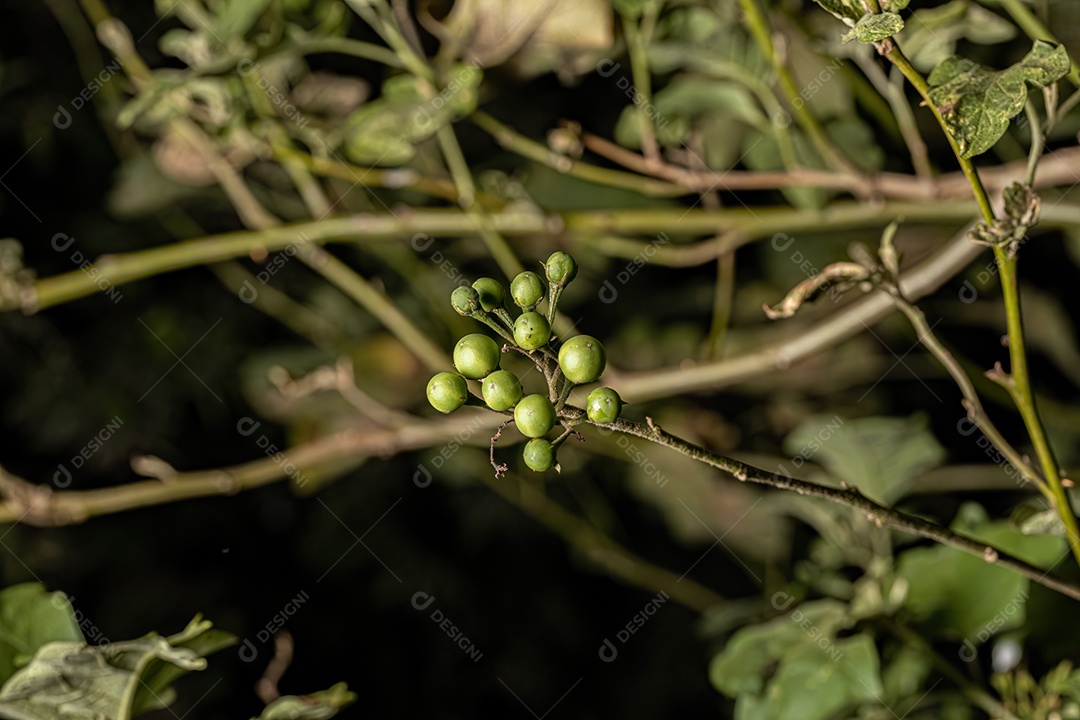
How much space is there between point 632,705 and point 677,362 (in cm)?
68

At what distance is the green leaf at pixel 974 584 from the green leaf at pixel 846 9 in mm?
474

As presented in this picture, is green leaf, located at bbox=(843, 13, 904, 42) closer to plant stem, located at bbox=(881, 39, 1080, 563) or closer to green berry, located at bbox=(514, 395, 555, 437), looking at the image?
plant stem, located at bbox=(881, 39, 1080, 563)

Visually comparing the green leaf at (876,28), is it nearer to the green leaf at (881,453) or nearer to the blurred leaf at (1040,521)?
the blurred leaf at (1040,521)

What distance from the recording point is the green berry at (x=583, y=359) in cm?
45

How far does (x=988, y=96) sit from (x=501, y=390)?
293mm

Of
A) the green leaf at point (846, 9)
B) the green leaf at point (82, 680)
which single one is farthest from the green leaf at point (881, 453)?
the green leaf at point (82, 680)

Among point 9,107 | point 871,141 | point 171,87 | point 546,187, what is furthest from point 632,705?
point 9,107

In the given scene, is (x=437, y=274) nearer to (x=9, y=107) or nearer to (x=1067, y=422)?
(x=9, y=107)

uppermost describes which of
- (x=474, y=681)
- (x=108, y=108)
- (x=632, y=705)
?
(x=108, y=108)

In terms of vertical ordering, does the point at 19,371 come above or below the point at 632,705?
above

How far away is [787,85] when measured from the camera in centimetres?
83

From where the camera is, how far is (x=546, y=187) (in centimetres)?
126

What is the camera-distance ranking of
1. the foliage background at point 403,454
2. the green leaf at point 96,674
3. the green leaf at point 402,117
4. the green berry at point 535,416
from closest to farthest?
the green berry at point 535,416, the green leaf at point 96,674, the green leaf at point 402,117, the foliage background at point 403,454

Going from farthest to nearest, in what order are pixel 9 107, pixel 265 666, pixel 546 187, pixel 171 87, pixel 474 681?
pixel 474 681, pixel 265 666, pixel 9 107, pixel 546 187, pixel 171 87
